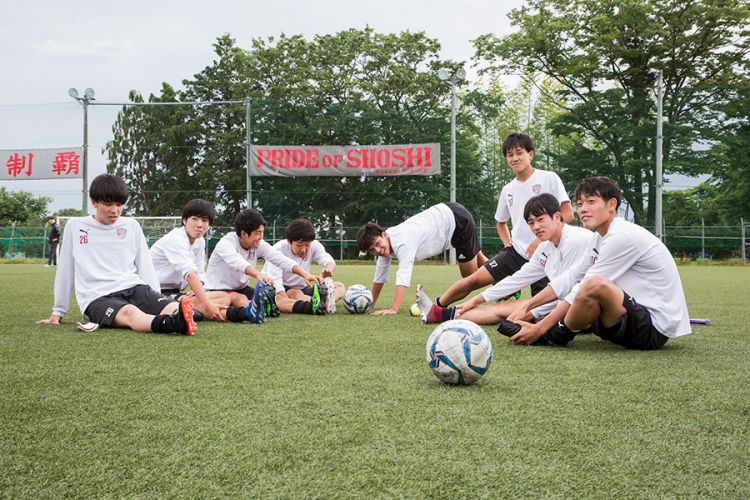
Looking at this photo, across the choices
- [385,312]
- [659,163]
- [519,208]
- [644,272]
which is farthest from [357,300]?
[659,163]


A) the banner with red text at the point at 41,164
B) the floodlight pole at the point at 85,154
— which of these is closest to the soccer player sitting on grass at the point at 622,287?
the floodlight pole at the point at 85,154

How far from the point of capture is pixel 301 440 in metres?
1.87

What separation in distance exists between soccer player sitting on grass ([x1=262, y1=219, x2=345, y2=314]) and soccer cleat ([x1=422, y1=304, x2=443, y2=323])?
1235 millimetres

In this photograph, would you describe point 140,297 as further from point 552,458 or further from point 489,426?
point 552,458

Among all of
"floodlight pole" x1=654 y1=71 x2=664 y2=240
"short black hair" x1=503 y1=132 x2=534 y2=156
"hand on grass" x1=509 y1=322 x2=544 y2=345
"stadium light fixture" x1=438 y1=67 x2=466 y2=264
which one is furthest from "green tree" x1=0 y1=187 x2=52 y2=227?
"hand on grass" x1=509 y1=322 x2=544 y2=345

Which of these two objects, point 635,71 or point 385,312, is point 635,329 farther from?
point 635,71

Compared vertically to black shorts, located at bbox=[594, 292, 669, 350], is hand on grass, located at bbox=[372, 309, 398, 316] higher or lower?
lower

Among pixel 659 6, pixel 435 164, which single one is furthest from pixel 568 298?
pixel 659 6

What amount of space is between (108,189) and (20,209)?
156 ft

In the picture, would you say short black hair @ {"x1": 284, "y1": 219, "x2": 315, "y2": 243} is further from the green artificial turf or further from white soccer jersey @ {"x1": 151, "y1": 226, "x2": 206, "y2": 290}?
the green artificial turf

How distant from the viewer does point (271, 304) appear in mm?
5367

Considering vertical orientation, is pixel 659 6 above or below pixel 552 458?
above

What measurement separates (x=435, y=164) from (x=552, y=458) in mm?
18437

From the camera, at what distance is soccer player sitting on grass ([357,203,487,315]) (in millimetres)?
5363
